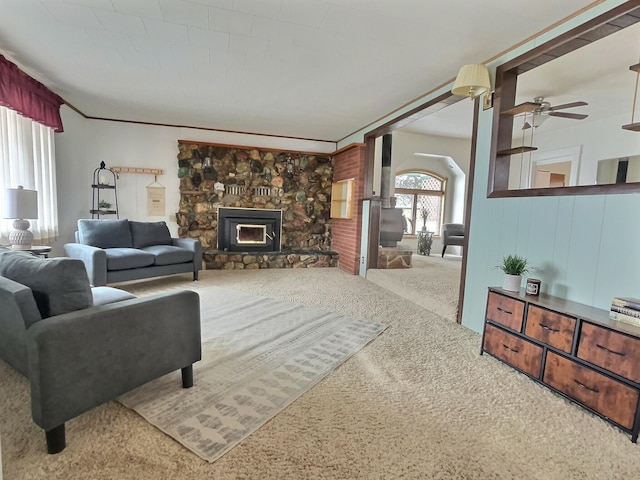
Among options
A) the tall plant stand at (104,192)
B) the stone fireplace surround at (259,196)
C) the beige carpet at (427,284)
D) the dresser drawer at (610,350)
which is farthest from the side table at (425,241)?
the tall plant stand at (104,192)

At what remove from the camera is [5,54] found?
286 cm

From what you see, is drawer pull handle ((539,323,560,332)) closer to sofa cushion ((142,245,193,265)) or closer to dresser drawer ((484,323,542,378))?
dresser drawer ((484,323,542,378))

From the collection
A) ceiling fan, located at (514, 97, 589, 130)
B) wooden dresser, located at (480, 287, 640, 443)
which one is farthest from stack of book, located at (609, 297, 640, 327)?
ceiling fan, located at (514, 97, 589, 130)

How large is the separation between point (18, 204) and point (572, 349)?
4.39m

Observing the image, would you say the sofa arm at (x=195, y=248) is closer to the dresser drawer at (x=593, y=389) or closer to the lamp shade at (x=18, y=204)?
the lamp shade at (x=18, y=204)

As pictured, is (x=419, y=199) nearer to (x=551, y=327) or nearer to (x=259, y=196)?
(x=259, y=196)

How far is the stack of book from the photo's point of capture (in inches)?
62.3

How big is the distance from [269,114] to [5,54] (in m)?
2.67

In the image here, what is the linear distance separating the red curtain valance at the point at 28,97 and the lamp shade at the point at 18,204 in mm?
816

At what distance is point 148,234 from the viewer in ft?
14.3

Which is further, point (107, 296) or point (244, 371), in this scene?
point (107, 296)

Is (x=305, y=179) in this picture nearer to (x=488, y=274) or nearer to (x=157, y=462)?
→ (x=488, y=274)

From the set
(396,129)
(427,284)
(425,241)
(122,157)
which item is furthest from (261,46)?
(425,241)

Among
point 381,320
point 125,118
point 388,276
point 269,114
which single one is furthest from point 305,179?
point 381,320
